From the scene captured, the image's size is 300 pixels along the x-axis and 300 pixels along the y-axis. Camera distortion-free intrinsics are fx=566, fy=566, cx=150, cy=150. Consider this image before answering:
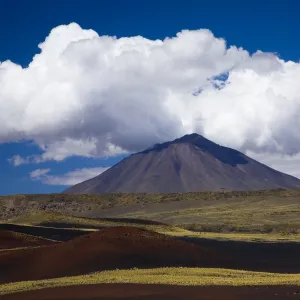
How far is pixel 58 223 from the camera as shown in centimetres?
10750

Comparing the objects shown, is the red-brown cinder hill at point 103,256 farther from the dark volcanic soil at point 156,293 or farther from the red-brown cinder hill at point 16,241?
the red-brown cinder hill at point 16,241

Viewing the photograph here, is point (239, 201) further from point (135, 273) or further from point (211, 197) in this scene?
point (135, 273)

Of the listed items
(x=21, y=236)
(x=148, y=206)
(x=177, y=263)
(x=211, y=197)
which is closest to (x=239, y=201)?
(x=211, y=197)

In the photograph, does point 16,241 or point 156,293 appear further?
point 16,241

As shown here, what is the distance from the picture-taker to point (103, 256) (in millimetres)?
48969

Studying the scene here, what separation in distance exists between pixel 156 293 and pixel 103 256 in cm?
1719

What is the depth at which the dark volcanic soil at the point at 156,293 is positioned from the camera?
3081cm

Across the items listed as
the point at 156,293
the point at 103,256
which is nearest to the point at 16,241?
the point at 103,256

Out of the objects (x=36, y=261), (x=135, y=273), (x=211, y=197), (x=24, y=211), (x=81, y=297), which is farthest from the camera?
(x=211, y=197)

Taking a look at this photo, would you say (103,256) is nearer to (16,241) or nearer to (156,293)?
(156,293)

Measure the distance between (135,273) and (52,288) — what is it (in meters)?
9.11

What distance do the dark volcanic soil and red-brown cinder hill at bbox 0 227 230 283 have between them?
10.2 m

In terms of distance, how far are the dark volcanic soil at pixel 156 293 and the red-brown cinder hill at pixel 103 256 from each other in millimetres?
10236

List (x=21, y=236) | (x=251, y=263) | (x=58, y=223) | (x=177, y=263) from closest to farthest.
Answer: (x=177, y=263) < (x=251, y=263) < (x=21, y=236) < (x=58, y=223)
